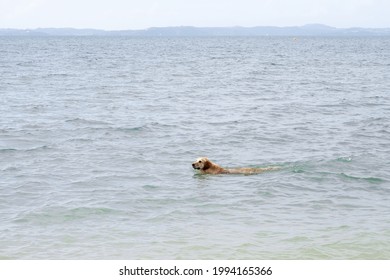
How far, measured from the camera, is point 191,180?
1393 cm

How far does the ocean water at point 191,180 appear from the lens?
9.65 meters

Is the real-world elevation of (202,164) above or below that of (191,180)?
above

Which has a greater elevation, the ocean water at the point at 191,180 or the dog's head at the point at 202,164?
the dog's head at the point at 202,164

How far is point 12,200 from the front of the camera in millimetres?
12219

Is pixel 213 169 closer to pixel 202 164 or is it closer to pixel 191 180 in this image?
pixel 202 164

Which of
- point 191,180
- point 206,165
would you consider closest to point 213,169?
point 206,165

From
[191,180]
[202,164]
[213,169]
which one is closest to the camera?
[191,180]

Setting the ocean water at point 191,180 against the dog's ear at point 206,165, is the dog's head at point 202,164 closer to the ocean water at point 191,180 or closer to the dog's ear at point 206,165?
the dog's ear at point 206,165

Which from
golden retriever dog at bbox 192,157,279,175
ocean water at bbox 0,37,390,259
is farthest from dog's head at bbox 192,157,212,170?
ocean water at bbox 0,37,390,259

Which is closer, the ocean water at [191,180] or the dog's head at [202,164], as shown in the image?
the ocean water at [191,180]

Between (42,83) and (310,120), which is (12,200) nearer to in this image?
(310,120)

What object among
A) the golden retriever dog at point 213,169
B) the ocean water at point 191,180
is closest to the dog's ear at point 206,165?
the golden retriever dog at point 213,169

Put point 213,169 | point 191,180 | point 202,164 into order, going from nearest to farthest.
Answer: point 191,180 → point 202,164 → point 213,169

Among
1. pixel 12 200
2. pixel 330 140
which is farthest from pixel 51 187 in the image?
pixel 330 140
